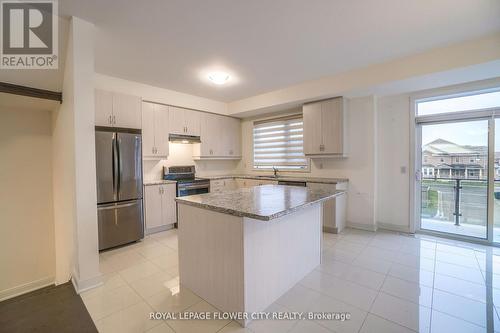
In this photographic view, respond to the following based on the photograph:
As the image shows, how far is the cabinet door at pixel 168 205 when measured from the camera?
154 inches

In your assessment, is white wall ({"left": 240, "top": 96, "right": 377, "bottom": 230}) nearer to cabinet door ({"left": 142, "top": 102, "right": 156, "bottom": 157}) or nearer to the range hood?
the range hood

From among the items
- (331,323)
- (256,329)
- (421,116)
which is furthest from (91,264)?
(421,116)

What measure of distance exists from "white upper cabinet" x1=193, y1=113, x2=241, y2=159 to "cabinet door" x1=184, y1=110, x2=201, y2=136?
106 mm

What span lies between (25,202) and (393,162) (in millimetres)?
6373

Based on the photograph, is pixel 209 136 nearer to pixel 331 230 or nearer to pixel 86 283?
pixel 331 230

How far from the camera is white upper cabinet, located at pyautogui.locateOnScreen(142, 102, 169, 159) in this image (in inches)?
153

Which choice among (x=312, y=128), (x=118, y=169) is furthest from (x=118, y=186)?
(x=312, y=128)

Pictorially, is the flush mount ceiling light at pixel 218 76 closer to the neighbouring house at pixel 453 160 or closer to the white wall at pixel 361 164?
the white wall at pixel 361 164

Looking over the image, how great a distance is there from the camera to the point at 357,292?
2.10 m

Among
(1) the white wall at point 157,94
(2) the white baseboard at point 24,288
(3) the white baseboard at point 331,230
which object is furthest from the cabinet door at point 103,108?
(3) the white baseboard at point 331,230

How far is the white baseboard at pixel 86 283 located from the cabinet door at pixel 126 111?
219 centimetres

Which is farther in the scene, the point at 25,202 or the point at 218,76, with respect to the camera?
the point at 25,202

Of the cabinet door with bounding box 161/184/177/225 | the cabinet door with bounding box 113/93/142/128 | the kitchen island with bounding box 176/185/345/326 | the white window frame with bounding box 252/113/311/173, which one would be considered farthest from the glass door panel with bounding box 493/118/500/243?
the cabinet door with bounding box 113/93/142/128

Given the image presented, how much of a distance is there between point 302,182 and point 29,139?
4739mm
